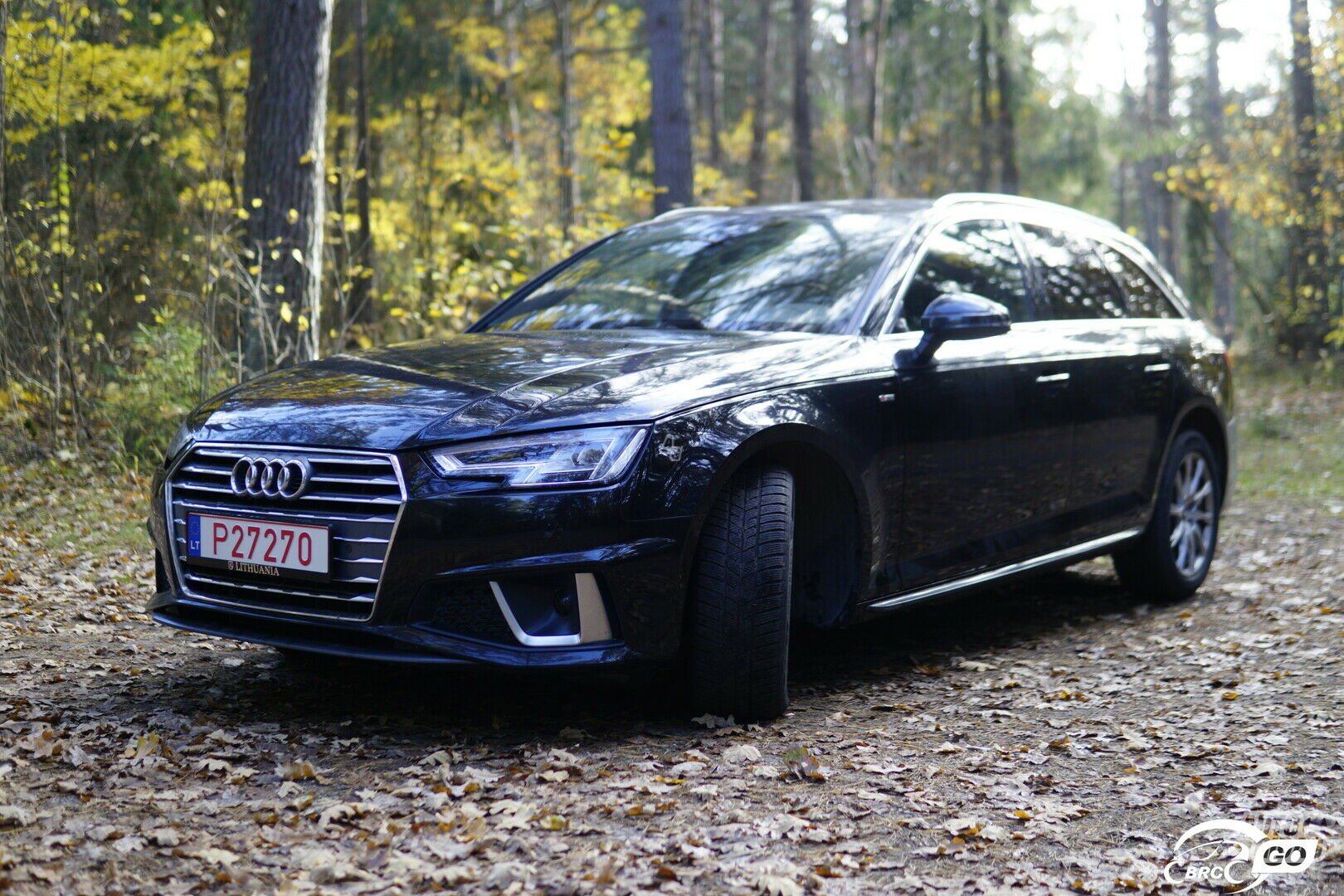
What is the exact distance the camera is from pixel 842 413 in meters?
4.16

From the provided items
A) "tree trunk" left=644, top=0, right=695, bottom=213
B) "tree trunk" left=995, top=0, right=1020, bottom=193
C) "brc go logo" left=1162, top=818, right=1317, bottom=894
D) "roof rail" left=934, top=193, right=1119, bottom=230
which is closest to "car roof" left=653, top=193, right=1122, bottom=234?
"roof rail" left=934, top=193, right=1119, bottom=230

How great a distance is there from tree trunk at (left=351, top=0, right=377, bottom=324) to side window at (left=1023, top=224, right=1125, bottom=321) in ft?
27.2

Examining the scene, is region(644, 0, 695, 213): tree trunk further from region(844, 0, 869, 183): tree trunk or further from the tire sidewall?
region(844, 0, 869, 183): tree trunk

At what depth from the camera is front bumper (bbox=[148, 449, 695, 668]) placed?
11.3 feet

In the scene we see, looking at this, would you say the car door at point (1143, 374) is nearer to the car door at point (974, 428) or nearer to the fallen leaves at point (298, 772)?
the car door at point (974, 428)

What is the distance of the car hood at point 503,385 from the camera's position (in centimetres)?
356

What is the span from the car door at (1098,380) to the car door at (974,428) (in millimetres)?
157

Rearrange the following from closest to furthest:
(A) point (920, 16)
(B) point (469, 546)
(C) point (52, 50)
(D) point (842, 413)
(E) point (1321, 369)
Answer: (B) point (469, 546) → (D) point (842, 413) → (C) point (52, 50) → (E) point (1321, 369) → (A) point (920, 16)

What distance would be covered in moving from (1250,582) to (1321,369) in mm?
12063

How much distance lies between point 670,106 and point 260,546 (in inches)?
393

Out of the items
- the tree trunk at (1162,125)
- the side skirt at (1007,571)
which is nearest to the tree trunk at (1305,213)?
the side skirt at (1007,571)

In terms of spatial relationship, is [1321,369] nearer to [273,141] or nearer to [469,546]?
[273,141]

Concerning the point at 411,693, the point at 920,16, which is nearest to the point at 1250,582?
the point at 411,693

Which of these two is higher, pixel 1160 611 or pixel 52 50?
pixel 52 50
